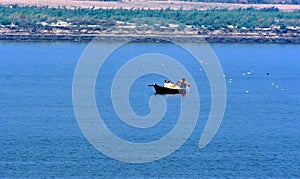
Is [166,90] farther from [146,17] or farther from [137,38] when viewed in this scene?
[146,17]

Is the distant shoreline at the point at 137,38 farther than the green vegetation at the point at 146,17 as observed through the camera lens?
No

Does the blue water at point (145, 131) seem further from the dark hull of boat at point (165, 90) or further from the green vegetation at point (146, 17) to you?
the green vegetation at point (146, 17)

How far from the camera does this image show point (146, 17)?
139 meters

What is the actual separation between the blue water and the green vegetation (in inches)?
1537

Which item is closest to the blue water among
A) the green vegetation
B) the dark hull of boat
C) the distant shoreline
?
the dark hull of boat

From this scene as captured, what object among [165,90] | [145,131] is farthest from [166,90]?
[145,131]

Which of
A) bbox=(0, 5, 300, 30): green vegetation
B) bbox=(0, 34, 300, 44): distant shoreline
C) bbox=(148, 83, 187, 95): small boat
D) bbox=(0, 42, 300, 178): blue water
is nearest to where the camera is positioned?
bbox=(0, 42, 300, 178): blue water

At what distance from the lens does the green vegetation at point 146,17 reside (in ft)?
431

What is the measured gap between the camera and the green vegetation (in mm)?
131500

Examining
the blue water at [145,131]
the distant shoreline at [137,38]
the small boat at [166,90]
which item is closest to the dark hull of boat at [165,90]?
the small boat at [166,90]

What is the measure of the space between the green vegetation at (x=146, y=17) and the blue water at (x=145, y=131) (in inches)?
1537

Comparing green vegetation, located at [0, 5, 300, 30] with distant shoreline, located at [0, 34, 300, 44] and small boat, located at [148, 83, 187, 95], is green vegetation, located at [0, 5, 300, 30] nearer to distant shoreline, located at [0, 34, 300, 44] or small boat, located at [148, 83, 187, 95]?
distant shoreline, located at [0, 34, 300, 44]

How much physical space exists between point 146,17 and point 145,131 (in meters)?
85.3

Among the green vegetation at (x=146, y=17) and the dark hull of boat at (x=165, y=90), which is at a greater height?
the dark hull of boat at (x=165, y=90)
